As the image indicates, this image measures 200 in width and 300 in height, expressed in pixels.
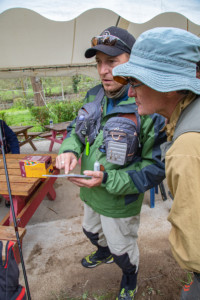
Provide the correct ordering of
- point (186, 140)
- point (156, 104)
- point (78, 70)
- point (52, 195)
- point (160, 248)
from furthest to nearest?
point (78, 70)
point (52, 195)
point (160, 248)
point (156, 104)
point (186, 140)

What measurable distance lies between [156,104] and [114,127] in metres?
0.50

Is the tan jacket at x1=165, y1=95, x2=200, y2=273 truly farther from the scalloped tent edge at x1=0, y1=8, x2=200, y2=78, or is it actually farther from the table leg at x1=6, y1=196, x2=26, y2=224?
the scalloped tent edge at x1=0, y1=8, x2=200, y2=78

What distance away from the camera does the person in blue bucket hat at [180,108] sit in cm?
68

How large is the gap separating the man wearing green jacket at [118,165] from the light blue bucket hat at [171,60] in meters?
0.60

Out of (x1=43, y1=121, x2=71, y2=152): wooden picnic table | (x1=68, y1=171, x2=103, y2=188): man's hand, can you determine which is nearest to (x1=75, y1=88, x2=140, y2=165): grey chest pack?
(x1=68, y1=171, x2=103, y2=188): man's hand

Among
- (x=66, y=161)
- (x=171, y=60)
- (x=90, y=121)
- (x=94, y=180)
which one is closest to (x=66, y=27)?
(x=90, y=121)

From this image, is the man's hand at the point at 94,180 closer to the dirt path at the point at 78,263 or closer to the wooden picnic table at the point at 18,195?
the wooden picnic table at the point at 18,195

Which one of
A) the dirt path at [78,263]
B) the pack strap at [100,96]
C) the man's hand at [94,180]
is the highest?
the pack strap at [100,96]

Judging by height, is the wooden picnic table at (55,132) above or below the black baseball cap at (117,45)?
below

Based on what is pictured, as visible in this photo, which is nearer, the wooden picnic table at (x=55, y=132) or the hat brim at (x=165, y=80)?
the hat brim at (x=165, y=80)

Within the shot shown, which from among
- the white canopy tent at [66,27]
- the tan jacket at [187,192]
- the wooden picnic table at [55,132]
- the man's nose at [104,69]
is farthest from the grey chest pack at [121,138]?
the wooden picnic table at [55,132]

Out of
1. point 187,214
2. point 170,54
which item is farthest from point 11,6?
point 187,214

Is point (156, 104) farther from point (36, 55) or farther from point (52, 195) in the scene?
point (36, 55)

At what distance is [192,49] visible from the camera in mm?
769
